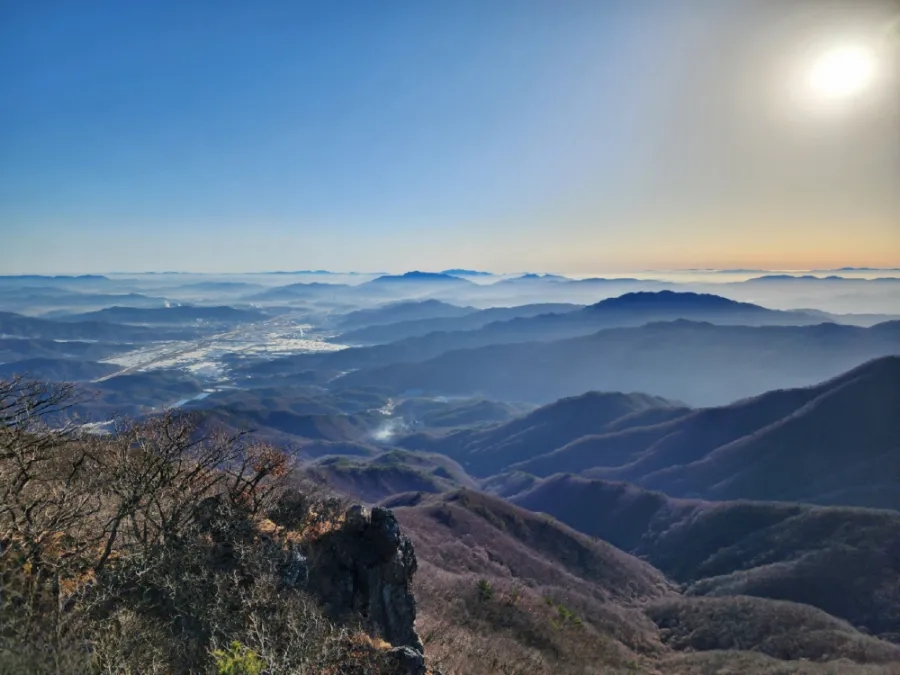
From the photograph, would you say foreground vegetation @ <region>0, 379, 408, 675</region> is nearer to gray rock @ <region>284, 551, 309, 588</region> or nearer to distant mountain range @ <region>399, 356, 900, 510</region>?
gray rock @ <region>284, 551, 309, 588</region>

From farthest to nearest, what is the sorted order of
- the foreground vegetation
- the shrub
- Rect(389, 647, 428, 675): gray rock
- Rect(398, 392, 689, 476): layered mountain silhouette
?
Rect(398, 392, 689, 476): layered mountain silhouette → Rect(389, 647, 428, 675): gray rock → the foreground vegetation → the shrub

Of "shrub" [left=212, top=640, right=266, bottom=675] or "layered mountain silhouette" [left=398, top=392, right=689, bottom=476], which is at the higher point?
"shrub" [left=212, top=640, right=266, bottom=675]

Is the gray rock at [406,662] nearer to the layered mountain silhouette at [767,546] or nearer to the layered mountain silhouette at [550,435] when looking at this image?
the layered mountain silhouette at [767,546]

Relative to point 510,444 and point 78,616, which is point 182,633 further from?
point 510,444

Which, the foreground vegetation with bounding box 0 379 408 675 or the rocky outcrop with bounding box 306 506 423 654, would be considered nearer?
the foreground vegetation with bounding box 0 379 408 675

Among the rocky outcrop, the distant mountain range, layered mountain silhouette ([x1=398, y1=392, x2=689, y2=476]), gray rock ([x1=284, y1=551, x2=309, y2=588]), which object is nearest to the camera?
gray rock ([x1=284, y1=551, x2=309, y2=588])

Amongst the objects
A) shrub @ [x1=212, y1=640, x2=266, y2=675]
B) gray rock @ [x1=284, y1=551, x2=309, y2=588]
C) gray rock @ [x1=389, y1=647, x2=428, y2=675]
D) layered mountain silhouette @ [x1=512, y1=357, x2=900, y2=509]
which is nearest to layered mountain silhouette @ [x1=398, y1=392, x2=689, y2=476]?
layered mountain silhouette @ [x1=512, y1=357, x2=900, y2=509]

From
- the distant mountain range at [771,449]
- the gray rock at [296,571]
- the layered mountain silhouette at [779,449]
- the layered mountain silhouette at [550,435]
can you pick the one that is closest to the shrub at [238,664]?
the gray rock at [296,571]

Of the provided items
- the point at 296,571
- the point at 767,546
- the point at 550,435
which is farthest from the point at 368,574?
the point at 550,435

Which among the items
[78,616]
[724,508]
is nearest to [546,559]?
[724,508]
